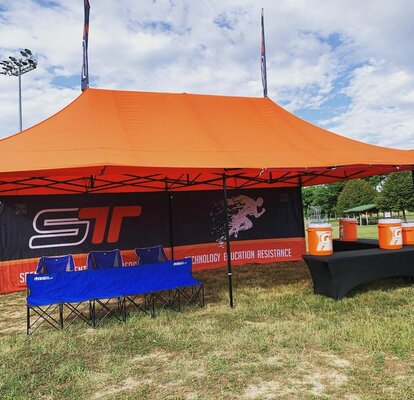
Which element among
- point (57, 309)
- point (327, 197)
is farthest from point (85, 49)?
point (327, 197)

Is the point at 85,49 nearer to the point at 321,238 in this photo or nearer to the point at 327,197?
the point at 321,238

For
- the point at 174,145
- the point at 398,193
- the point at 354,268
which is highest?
the point at 398,193

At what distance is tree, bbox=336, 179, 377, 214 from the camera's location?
52.2m

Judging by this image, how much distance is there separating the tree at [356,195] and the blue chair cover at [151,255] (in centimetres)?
4979

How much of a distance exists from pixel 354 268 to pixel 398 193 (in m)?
37.2

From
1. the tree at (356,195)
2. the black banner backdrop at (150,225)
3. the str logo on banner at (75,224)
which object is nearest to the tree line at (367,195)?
the tree at (356,195)

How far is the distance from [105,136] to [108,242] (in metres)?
3.46

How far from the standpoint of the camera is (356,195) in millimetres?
52656

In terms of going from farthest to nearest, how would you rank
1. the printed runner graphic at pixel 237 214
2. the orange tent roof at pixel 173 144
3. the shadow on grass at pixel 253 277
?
the printed runner graphic at pixel 237 214 < the shadow on grass at pixel 253 277 < the orange tent roof at pixel 173 144

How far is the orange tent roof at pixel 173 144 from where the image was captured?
15.5ft

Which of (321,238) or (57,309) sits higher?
(321,238)

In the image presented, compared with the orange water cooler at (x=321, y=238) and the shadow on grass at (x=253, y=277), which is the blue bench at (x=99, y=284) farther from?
the orange water cooler at (x=321, y=238)

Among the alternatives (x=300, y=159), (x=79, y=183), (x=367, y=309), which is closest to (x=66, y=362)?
(x=367, y=309)

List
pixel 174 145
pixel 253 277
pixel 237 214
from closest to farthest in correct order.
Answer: pixel 174 145 → pixel 253 277 → pixel 237 214
